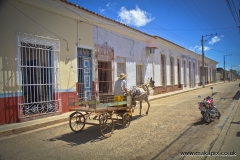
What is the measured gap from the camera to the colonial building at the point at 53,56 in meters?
6.78

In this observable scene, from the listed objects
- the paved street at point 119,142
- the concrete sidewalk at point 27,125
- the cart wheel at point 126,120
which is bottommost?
the paved street at point 119,142

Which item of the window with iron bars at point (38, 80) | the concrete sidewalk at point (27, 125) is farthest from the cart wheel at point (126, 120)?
the window with iron bars at point (38, 80)

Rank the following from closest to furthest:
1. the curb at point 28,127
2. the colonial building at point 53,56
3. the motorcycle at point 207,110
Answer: the curb at point 28,127
the motorcycle at point 207,110
the colonial building at point 53,56

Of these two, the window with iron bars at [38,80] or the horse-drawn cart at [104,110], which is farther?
the window with iron bars at [38,80]

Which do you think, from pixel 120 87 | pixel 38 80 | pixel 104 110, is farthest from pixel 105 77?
pixel 104 110

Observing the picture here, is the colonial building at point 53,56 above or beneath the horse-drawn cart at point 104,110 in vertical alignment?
above

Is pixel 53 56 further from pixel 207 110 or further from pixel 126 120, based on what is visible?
pixel 207 110

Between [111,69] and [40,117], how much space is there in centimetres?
522

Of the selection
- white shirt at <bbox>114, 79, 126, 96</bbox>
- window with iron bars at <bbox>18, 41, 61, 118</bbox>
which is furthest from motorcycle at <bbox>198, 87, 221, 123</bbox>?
window with iron bars at <bbox>18, 41, 61, 118</bbox>

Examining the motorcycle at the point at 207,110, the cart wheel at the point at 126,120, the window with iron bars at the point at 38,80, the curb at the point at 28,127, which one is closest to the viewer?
the curb at the point at 28,127

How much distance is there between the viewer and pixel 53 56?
819 cm

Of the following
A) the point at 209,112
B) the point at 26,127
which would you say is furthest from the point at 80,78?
the point at 209,112

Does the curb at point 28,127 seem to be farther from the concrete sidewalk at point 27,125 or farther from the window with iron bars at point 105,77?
the window with iron bars at point 105,77

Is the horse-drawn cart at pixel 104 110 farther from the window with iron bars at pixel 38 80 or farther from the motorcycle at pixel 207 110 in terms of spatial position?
the motorcycle at pixel 207 110
